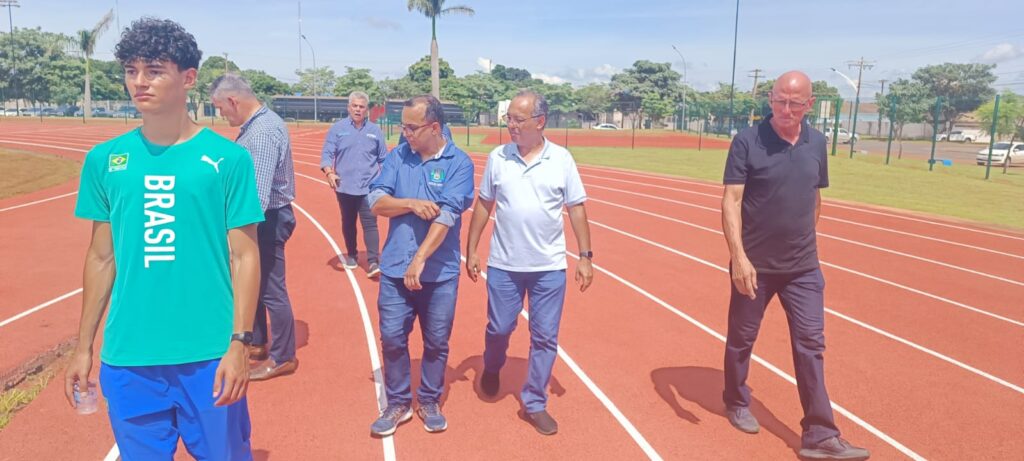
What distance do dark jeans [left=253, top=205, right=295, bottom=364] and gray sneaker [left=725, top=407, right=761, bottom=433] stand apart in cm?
301

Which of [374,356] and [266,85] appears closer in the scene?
[374,356]

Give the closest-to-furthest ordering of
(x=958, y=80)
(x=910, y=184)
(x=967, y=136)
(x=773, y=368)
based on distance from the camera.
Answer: (x=773, y=368)
(x=910, y=184)
(x=967, y=136)
(x=958, y=80)

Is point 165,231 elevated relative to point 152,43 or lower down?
lower down

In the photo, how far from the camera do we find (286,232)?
4.63 metres

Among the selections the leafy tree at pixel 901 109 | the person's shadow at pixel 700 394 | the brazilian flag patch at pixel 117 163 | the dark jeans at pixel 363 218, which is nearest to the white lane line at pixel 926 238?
the person's shadow at pixel 700 394

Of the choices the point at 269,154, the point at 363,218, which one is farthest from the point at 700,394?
the point at 363,218

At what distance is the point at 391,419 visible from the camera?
12.8 ft

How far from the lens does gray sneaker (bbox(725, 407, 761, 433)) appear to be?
4.04 metres

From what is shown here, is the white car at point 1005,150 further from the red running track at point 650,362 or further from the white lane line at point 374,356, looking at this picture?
the white lane line at point 374,356

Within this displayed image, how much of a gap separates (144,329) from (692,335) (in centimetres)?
467

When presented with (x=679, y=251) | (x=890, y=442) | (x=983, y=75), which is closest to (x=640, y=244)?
(x=679, y=251)

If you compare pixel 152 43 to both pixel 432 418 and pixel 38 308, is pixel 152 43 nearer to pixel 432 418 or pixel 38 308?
pixel 432 418

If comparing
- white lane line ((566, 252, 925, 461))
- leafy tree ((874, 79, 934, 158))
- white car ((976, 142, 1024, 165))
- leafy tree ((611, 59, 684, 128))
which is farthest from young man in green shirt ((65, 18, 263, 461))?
leafy tree ((611, 59, 684, 128))

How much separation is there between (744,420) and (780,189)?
4.75 feet
